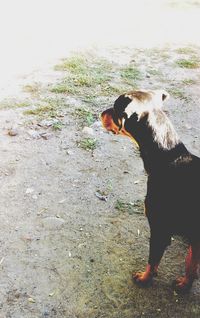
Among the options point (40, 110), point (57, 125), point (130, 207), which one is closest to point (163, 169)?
point (130, 207)

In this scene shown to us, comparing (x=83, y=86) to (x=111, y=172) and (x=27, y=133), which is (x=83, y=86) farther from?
(x=111, y=172)

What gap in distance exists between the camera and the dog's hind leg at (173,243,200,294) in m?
2.93

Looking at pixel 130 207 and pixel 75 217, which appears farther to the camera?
pixel 130 207

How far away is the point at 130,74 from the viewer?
22.2 ft

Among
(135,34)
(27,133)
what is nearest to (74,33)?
(135,34)

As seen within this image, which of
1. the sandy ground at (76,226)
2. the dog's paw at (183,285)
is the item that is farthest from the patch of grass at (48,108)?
the dog's paw at (183,285)

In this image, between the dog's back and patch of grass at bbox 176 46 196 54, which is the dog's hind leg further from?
patch of grass at bbox 176 46 196 54

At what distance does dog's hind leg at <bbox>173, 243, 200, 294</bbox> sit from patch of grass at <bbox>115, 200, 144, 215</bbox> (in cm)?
90

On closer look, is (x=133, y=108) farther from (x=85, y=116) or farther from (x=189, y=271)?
(x=85, y=116)

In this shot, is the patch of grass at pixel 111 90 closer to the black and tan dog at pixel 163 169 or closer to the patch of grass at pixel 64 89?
the patch of grass at pixel 64 89

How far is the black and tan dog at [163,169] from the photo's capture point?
2.79m

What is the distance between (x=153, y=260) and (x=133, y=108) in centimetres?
116

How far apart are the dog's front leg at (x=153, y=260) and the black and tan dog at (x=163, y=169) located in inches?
0.4

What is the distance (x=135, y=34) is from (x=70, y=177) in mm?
5525
